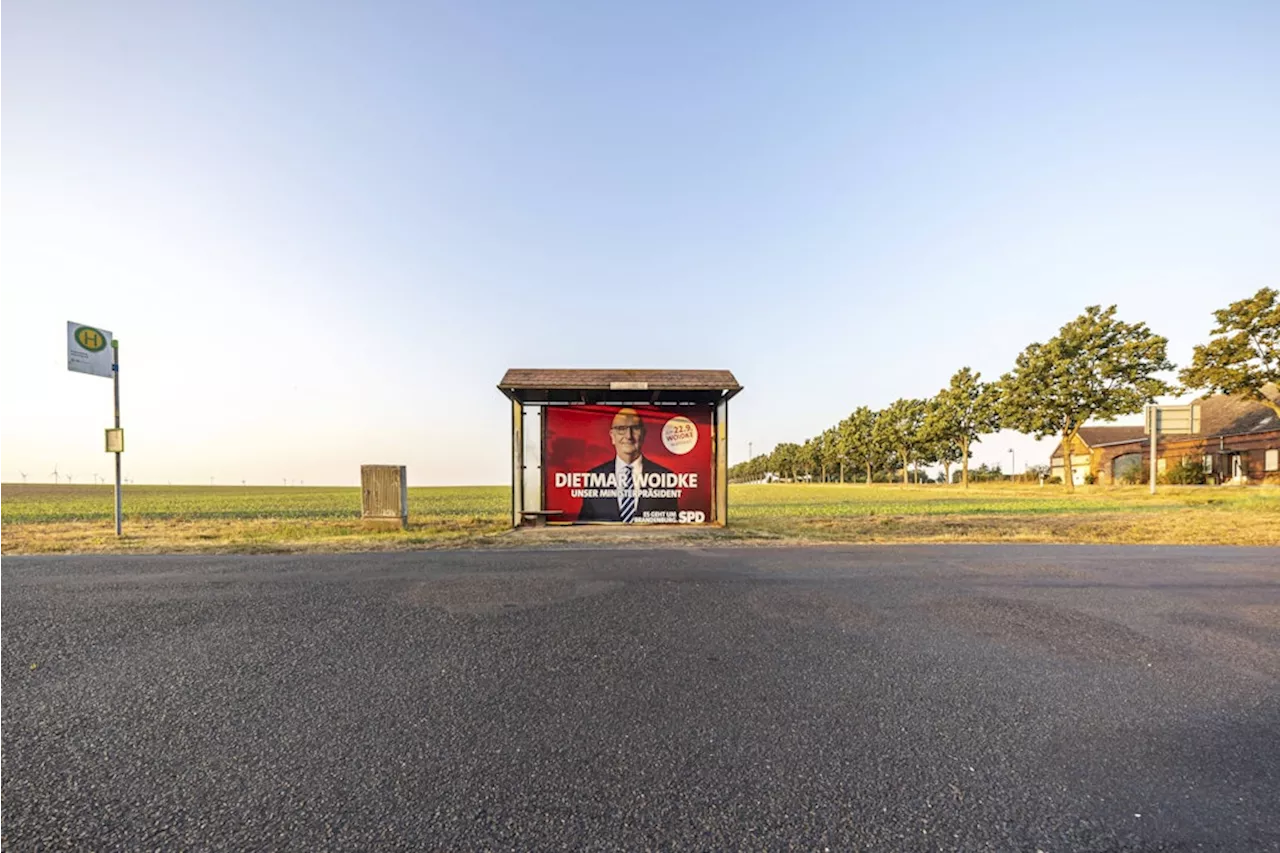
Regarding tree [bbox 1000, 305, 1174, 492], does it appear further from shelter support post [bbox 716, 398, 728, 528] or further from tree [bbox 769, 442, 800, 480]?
tree [bbox 769, 442, 800, 480]

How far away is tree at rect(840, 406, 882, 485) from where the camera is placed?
7162 centimetres

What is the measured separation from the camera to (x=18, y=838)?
211 cm

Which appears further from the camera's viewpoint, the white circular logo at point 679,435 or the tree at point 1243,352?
the tree at point 1243,352

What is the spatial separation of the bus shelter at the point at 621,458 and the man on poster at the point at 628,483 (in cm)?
2

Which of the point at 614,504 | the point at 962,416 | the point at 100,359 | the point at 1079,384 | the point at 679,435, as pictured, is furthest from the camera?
the point at 962,416

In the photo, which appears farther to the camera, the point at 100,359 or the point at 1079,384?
the point at 1079,384

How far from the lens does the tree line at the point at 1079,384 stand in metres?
27.2

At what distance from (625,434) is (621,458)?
0.61m

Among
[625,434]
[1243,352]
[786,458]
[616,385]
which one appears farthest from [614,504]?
[786,458]

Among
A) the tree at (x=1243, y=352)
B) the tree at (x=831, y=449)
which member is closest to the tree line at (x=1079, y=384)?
the tree at (x=1243, y=352)

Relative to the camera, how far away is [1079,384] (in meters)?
36.1

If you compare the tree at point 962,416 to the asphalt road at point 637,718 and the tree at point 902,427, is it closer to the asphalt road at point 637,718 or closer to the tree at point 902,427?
the tree at point 902,427

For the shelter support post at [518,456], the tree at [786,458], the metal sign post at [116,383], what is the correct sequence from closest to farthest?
the metal sign post at [116,383], the shelter support post at [518,456], the tree at [786,458]

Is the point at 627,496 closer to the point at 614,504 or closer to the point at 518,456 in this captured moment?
the point at 614,504
